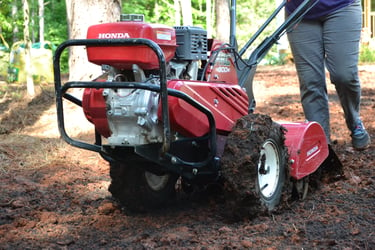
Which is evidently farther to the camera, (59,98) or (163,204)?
(163,204)

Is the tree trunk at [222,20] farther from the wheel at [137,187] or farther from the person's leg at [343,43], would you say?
the wheel at [137,187]

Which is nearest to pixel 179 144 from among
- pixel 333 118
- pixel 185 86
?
pixel 185 86

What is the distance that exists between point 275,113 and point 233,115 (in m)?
4.24

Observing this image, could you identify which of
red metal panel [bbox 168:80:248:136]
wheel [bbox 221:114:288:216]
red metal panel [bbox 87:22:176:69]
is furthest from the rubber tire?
red metal panel [bbox 87:22:176:69]

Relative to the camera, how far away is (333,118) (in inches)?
278

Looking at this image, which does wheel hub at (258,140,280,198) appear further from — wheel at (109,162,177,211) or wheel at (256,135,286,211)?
→ wheel at (109,162,177,211)

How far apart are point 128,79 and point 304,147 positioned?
48.3 inches

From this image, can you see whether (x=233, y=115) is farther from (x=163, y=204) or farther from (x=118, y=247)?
(x=118, y=247)

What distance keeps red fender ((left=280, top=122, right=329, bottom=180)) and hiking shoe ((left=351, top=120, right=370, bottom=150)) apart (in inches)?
39.0

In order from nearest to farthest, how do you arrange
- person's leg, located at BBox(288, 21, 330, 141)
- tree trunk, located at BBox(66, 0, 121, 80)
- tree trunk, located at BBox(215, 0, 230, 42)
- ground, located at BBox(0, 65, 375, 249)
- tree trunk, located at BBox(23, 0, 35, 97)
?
ground, located at BBox(0, 65, 375, 249) < person's leg, located at BBox(288, 21, 330, 141) < tree trunk, located at BBox(66, 0, 121, 80) < tree trunk, located at BBox(23, 0, 35, 97) < tree trunk, located at BBox(215, 0, 230, 42)

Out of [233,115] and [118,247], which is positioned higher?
[233,115]

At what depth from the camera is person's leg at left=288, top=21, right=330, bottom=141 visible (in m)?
4.56

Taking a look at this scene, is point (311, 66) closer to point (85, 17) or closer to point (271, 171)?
point (271, 171)

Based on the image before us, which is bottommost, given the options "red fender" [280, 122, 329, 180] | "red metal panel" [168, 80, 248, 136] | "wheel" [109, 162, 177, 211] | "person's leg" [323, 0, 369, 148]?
"wheel" [109, 162, 177, 211]
